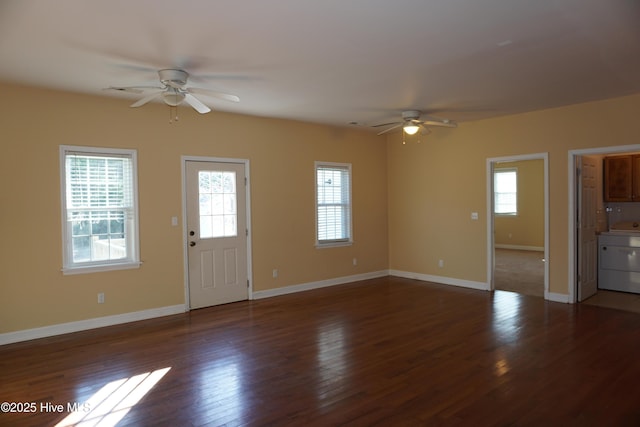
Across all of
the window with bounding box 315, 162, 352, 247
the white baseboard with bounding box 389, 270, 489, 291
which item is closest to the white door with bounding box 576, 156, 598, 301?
the white baseboard with bounding box 389, 270, 489, 291

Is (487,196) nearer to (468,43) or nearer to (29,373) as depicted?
(468,43)

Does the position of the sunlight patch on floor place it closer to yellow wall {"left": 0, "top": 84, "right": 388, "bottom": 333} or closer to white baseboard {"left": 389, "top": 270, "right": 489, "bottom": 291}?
yellow wall {"left": 0, "top": 84, "right": 388, "bottom": 333}

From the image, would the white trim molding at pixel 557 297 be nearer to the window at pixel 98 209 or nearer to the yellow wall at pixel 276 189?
the yellow wall at pixel 276 189

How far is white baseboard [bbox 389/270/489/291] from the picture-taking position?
6602 millimetres

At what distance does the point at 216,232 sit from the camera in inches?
230

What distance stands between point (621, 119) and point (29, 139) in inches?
272

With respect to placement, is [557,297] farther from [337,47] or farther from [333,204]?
[337,47]

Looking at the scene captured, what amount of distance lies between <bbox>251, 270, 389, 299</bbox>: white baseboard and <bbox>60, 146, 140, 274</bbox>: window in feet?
6.36

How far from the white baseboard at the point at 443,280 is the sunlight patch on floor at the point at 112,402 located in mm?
4952


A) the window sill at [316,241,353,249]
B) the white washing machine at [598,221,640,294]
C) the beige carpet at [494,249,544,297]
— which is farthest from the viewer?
the window sill at [316,241,353,249]

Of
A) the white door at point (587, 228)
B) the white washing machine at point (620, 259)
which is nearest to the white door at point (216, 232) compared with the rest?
the white door at point (587, 228)

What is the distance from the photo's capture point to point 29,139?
14.4 feet

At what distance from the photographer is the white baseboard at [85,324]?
4.34 m

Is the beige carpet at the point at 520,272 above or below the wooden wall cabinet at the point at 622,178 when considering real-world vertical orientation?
below
